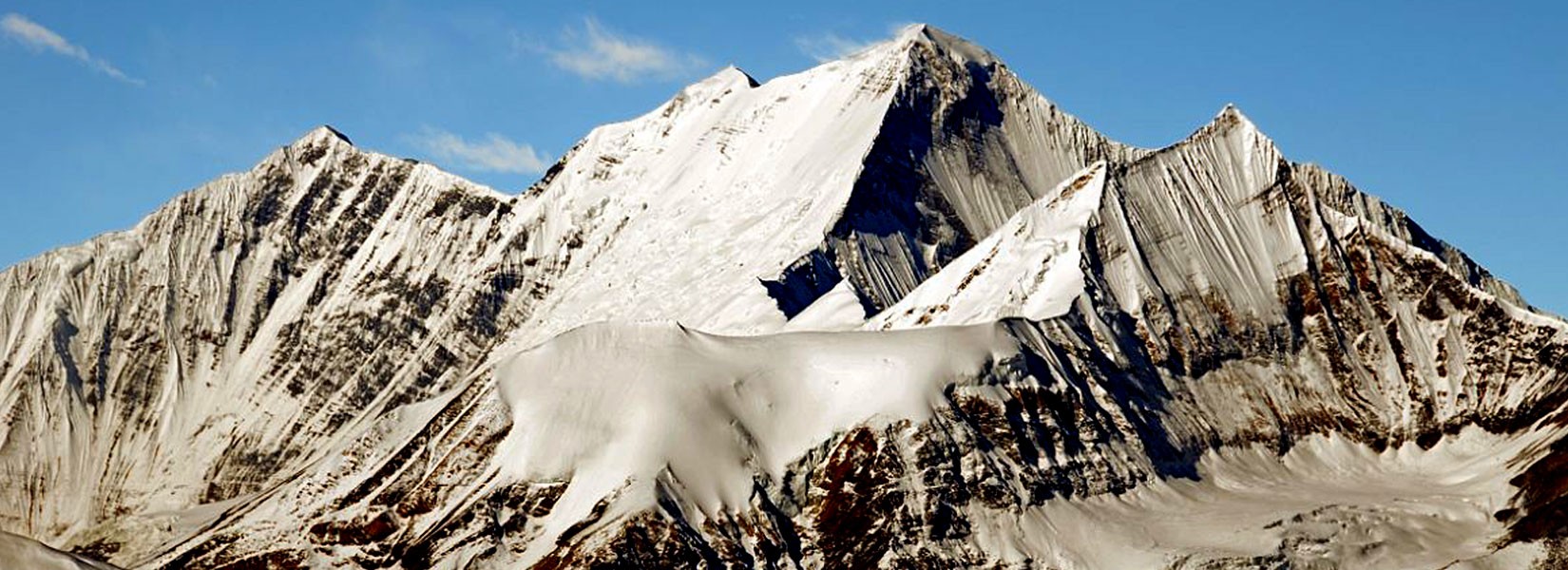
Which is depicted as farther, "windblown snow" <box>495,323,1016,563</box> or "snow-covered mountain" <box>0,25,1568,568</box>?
"windblown snow" <box>495,323,1016,563</box>

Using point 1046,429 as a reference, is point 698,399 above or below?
above

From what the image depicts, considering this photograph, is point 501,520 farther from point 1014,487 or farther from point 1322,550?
point 1322,550

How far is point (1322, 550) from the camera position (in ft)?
413

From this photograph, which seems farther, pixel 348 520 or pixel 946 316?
pixel 946 316

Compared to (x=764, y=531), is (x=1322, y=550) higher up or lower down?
lower down

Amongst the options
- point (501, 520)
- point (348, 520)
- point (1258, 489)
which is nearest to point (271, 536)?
point (348, 520)

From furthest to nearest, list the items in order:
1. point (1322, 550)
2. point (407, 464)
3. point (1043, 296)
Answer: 1. point (1043, 296)
2. point (407, 464)
3. point (1322, 550)

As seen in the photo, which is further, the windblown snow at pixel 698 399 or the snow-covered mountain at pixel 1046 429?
the windblown snow at pixel 698 399

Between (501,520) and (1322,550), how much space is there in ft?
142

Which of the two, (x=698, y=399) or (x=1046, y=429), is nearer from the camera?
(x=698, y=399)

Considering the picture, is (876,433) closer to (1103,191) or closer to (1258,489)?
(1258,489)

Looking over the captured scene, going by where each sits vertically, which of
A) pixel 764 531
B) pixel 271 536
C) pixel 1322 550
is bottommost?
pixel 1322 550

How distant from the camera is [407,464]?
134750 millimetres

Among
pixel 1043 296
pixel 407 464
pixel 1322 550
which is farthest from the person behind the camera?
pixel 1043 296
